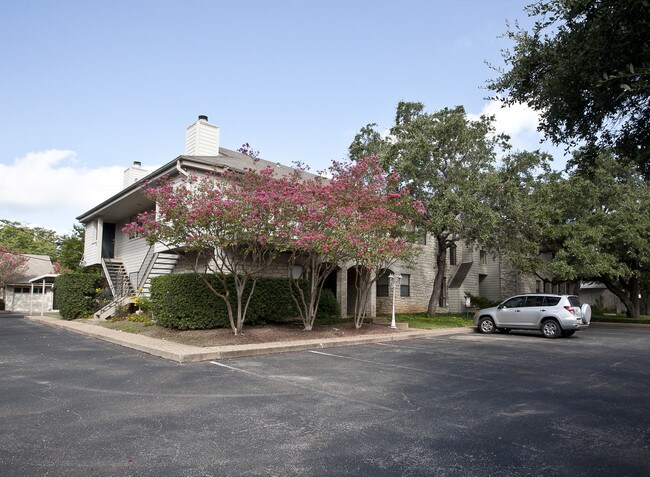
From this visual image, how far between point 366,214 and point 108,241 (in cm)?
1829

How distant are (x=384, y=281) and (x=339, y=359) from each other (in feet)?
55.5

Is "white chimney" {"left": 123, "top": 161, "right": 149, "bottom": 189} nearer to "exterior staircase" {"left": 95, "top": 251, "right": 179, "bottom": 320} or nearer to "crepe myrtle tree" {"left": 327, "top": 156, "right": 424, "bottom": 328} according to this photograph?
"exterior staircase" {"left": 95, "top": 251, "right": 179, "bottom": 320}

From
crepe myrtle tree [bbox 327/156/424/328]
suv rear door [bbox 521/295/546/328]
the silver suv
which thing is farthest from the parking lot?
suv rear door [bbox 521/295/546/328]

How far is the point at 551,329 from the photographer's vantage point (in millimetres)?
17406

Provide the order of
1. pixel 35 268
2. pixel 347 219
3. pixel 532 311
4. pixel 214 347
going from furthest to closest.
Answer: pixel 35 268
pixel 532 311
pixel 347 219
pixel 214 347

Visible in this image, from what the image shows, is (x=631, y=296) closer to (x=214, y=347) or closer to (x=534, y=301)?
(x=534, y=301)

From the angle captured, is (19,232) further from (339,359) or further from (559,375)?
(559,375)

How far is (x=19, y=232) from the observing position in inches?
2253

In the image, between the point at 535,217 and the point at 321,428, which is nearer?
the point at 321,428

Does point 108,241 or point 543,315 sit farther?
point 108,241

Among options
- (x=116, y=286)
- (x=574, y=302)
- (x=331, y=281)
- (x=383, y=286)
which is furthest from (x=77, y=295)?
(x=574, y=302)

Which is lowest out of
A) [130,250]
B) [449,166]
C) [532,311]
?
[532,311]

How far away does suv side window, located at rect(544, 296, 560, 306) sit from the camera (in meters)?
17.5

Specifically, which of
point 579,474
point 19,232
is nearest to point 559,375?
point 579,474
